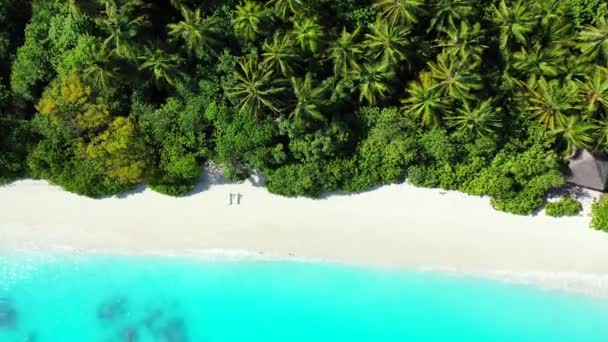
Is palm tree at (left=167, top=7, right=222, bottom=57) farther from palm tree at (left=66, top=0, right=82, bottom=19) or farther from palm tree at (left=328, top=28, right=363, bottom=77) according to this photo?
palm tree at (left=328, top=28, right=363, bottom=77)

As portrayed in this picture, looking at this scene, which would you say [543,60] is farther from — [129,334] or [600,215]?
[129,334]

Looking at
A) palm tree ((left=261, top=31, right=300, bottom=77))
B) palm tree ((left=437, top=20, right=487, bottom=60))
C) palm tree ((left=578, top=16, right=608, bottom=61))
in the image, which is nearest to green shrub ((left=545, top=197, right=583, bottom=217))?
palm tree ((left=578, top=16, right=608, bottom=61))

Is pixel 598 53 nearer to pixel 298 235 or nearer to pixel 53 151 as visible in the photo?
pixel 298 235

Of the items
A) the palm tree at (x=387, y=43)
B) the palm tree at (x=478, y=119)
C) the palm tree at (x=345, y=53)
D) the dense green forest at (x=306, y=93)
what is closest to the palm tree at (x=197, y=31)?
the dense green forest at (x=306, y=93)

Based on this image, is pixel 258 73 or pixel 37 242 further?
pixel 37 242

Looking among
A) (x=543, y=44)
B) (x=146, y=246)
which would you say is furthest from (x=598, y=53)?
(x=146, y=246)

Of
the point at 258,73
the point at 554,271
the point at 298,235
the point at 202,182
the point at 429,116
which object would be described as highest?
the point at 258,73

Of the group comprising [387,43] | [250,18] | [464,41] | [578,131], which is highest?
[250,18]

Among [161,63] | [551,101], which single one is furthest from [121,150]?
[551,101]
